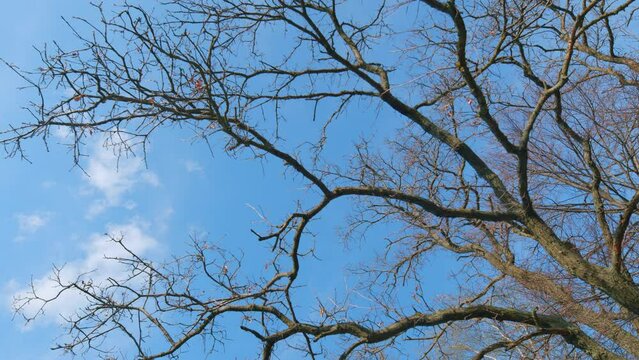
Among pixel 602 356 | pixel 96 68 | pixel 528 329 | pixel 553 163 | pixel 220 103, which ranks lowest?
pixel 602 356

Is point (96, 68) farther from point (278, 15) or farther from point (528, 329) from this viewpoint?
point (528, 329)

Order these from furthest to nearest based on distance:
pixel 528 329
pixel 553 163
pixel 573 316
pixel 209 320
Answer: pixel 553 163
pixel 528 329
pixel 573 316
pixel 209 320

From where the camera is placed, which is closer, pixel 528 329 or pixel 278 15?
pixel 278 15

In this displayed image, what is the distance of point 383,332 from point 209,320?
1.87 metres

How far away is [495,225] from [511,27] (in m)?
3.84

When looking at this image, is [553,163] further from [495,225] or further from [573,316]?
[573,316]

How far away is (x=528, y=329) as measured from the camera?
26.6 feet

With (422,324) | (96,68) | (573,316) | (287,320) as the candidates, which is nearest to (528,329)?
(573,316)

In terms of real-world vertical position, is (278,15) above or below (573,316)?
above

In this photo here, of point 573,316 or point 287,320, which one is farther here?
point 573,316

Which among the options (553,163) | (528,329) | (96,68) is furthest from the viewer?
(553,163)

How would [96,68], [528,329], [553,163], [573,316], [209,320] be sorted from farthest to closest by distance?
[553,163], [528,329], [573,316], [209,320], [96,68]

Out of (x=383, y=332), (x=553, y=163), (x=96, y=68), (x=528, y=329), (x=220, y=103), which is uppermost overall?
(x=553, y=163)

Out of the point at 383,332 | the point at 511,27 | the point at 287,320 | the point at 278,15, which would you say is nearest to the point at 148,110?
the point at 278,15
